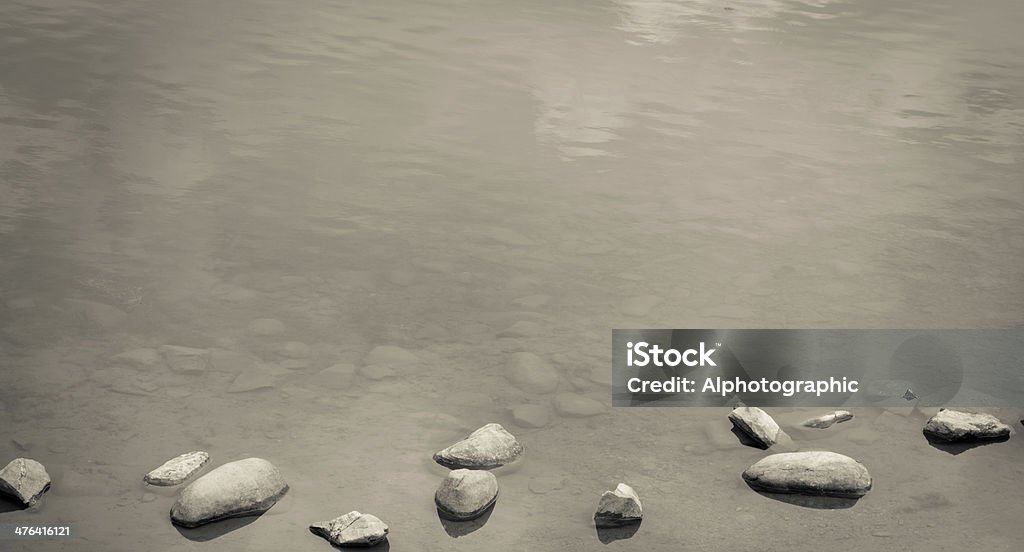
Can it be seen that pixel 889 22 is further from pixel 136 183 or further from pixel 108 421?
pixel 108 421

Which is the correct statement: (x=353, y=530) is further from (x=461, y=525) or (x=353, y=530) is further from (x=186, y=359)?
(x=186, y=359)

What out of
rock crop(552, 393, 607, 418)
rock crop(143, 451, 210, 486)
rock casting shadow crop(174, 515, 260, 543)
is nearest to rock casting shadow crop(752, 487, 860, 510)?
rock crop(552, 393, 607, 418)

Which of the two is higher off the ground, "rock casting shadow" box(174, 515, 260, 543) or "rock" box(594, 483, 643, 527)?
"rock casting shadow" box(174, 515, 260, 543)

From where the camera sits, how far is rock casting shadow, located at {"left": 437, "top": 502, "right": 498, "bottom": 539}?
2141 millimetres

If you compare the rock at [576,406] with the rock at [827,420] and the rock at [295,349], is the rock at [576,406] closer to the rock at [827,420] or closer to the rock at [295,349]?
the rock at [827,420]

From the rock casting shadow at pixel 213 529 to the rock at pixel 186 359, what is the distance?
662mm

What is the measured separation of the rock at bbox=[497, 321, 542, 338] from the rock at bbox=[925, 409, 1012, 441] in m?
1.09

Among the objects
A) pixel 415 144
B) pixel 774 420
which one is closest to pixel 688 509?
pixel 774 420

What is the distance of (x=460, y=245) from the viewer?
11.5 feet

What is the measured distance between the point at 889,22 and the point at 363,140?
4.65 meters

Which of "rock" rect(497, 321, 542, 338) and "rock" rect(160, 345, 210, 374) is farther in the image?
"rock" rect(497, 321, 542, 338)

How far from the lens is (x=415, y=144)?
14.5ft

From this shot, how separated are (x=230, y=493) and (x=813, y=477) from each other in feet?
4.21

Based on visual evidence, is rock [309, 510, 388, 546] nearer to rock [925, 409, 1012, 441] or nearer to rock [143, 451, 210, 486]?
rock [143, 451, 210, 486]
